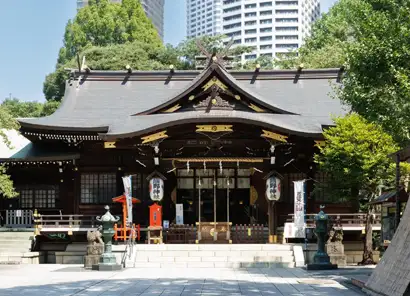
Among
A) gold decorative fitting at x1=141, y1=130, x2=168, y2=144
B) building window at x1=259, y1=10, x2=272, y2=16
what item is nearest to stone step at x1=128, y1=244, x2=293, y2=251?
gold decorative fitting at x1=141, y1=130, x2=168, y2=144

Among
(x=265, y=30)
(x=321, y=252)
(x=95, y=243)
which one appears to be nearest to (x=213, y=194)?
(x=95, y=243)

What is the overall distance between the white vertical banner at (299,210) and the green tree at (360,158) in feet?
4.53

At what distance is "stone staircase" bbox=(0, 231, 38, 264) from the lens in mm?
24875

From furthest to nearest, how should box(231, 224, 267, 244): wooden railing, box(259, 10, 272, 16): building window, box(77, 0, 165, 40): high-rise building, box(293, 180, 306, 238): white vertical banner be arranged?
box(77, 0, 165, 40): high-rise building, box(259, 10, 272, 16): building window, box(231, 224, 267, 244): wooden railing, box(293, 180, 306, 238): white vertical banner

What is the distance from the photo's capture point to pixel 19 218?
95.8 feet

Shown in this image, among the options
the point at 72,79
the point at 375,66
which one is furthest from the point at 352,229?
the point at 72,79

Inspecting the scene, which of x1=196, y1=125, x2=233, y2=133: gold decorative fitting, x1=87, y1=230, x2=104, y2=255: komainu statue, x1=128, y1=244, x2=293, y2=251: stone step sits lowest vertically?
x1=128, y1=244, x2=293, y2=251: stone step

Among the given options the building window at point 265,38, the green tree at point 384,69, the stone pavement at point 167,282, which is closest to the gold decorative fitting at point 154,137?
the stone pavement at point 167,282

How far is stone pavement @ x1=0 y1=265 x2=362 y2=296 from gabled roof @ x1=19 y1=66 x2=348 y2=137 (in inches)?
290

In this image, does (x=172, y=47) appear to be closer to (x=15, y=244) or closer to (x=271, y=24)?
(x=15, y=244)

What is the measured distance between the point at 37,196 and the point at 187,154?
7.68m

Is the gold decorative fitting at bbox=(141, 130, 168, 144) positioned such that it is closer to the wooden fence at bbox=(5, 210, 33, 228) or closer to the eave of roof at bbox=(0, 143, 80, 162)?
the eave of roof at bbox=(0, 143, 80, 162)

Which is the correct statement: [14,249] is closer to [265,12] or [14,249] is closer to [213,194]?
[213,194]

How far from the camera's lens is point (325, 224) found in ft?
71.2
